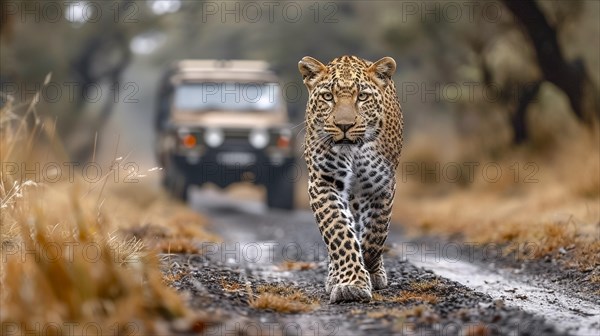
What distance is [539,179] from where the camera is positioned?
16297 mm

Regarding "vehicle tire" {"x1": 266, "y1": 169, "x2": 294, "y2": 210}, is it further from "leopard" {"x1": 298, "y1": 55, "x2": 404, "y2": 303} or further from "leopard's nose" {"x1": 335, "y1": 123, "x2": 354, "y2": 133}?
"leopard's nose" {"x1": 335, "y1": 123, "x2": 354, "y2": 133}

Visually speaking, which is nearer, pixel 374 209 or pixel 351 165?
pixel 351 165

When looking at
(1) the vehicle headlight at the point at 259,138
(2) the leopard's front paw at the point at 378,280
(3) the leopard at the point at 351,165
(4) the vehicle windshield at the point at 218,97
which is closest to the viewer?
(3) the leopard at the point at 351,165

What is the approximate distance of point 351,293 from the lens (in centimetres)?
677

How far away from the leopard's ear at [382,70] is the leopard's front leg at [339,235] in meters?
0.78

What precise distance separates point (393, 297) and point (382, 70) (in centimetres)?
168

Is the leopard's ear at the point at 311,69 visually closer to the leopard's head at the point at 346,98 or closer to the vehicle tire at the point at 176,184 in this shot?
the leopard's head at the point at 346,98

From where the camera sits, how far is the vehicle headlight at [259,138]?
18.4 meters

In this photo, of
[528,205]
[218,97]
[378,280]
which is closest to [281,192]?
[218,97]

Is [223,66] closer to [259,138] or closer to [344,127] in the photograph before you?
[259,138]

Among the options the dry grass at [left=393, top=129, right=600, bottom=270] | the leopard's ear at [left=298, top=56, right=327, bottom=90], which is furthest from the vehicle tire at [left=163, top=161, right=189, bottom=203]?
the leopard's ear at [left=298, top=56, right=327, bottom=90]

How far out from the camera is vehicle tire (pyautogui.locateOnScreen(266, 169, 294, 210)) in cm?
1911

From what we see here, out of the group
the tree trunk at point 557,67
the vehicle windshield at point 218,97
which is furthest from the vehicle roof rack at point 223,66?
the tree trunk at point 557,67

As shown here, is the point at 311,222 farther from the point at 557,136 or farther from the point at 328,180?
the point at 328,180
